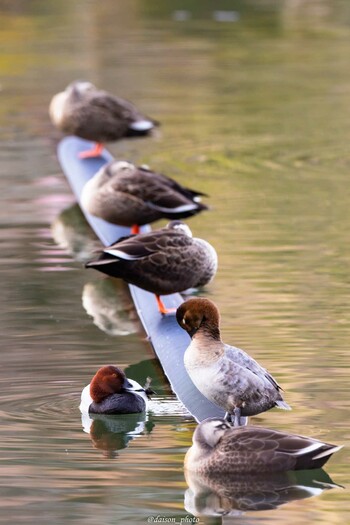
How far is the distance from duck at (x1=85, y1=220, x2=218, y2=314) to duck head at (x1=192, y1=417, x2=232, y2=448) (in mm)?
2005

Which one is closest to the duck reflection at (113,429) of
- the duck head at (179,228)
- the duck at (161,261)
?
the duck at (161,261)

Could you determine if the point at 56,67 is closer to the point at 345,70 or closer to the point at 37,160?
the point at 345,70

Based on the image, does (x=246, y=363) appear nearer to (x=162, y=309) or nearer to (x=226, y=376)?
(x=226, y=376)

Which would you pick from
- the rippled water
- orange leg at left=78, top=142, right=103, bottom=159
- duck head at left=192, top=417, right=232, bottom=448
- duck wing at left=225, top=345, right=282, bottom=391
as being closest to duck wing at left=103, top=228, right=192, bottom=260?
the rippled water

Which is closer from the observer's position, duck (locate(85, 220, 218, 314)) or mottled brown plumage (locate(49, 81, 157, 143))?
duck (locate(85, 220, 218, 314))

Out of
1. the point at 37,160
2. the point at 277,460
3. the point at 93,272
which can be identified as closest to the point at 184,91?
the point at 37,160

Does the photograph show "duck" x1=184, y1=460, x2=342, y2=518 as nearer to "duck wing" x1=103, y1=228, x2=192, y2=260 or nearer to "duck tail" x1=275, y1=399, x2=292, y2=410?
"duck tail" x1=275, y1=399, x2=292, y2=410

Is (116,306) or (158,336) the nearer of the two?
(158,336)

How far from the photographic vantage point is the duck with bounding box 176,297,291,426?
635 centimetres

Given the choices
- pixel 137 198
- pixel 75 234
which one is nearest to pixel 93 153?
pixel 75 234

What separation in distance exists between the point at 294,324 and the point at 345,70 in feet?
33.7

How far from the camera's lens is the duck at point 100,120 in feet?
42.8

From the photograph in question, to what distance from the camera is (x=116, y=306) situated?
9086 millimetres

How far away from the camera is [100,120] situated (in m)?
13.0
